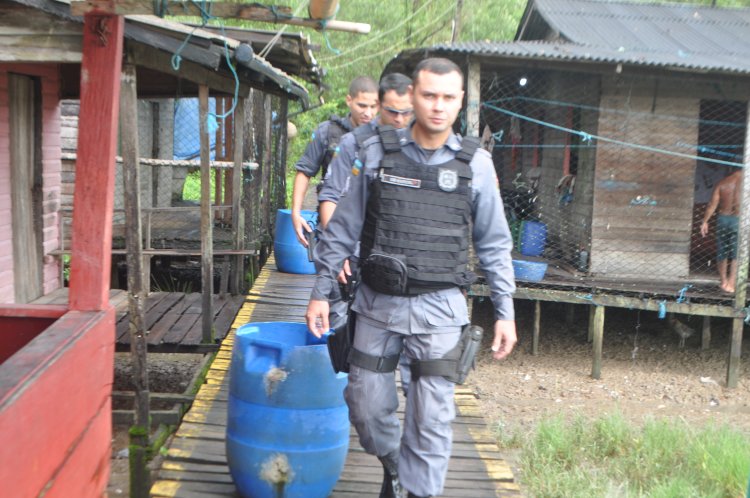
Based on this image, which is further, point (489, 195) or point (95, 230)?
point (489, 195)

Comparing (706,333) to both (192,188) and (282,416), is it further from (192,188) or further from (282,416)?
(192,188)

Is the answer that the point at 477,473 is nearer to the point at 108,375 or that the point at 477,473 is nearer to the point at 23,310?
the point at 108,375

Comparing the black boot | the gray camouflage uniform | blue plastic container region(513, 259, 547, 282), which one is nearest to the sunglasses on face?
the gray camouflage uniform

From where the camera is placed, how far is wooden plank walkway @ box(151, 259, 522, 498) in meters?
3.91

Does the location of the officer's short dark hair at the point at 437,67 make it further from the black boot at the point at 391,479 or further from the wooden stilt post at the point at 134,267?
the wooden stilt post at the point at 134,267

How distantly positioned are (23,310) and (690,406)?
8.43 m

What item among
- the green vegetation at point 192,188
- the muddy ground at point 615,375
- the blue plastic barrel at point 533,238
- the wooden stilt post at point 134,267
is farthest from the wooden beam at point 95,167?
the green vegetation at point 192,188

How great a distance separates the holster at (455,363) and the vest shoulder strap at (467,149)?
28.8 inches

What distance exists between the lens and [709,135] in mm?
11867

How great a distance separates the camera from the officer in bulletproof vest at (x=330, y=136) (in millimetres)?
5859

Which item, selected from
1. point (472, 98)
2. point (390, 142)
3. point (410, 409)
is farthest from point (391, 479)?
point (472, 98)

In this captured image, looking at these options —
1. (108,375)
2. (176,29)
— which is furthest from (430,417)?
(176,29)

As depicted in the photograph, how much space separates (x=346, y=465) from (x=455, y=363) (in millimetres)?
1254

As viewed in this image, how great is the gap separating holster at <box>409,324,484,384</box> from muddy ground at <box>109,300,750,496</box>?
14.0 ft
